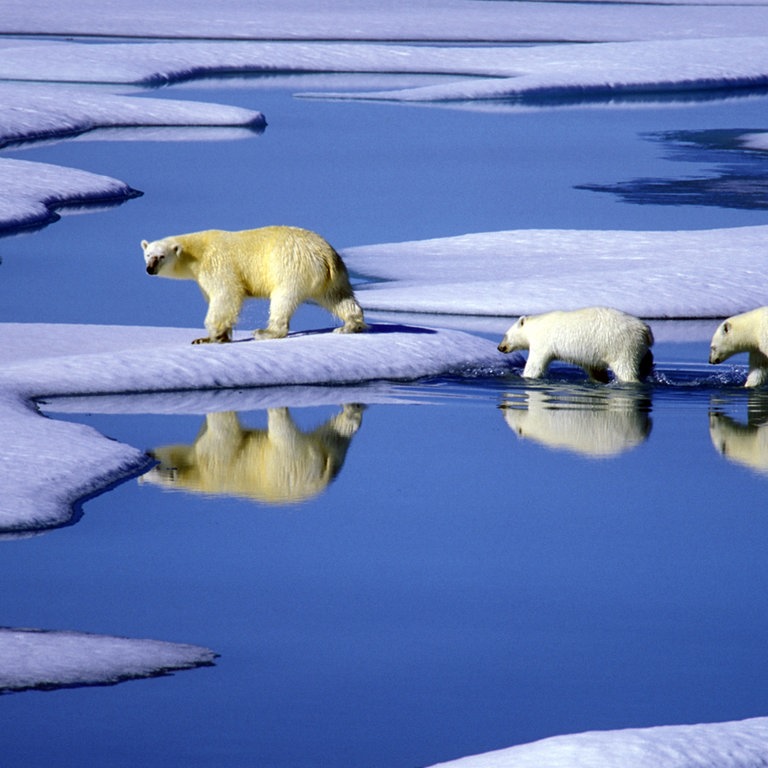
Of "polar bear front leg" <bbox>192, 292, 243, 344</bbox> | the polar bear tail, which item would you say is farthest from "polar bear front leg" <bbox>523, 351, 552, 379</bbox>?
"polar bear front leg" <bbox>192, 292, 243, 344</bbox>

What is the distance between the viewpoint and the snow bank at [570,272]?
997 cm

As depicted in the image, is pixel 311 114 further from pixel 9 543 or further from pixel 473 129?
pixel 9 543

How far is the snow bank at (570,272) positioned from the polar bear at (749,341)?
168 centimetres

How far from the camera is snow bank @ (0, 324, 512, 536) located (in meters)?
5.98

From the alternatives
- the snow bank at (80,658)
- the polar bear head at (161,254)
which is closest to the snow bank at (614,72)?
the polar bear head at (161,254)

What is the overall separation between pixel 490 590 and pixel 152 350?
11.1 feet

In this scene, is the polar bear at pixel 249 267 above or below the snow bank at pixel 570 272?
above

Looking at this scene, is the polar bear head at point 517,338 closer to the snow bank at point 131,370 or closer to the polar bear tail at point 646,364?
the snow bank at point 131,370

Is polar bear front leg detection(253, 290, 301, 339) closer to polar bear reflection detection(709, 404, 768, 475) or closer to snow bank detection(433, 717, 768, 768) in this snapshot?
polar bear reflection detection(709, 404, 768, 475)

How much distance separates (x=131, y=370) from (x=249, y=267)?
93 cm

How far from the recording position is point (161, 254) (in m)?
8.06

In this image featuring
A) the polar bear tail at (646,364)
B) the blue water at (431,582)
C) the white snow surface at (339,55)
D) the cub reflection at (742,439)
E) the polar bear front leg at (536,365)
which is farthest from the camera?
the white snow surface at (339,55)

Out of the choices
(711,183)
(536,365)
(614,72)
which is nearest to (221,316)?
(536,365)

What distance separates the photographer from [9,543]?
5.29 meters
